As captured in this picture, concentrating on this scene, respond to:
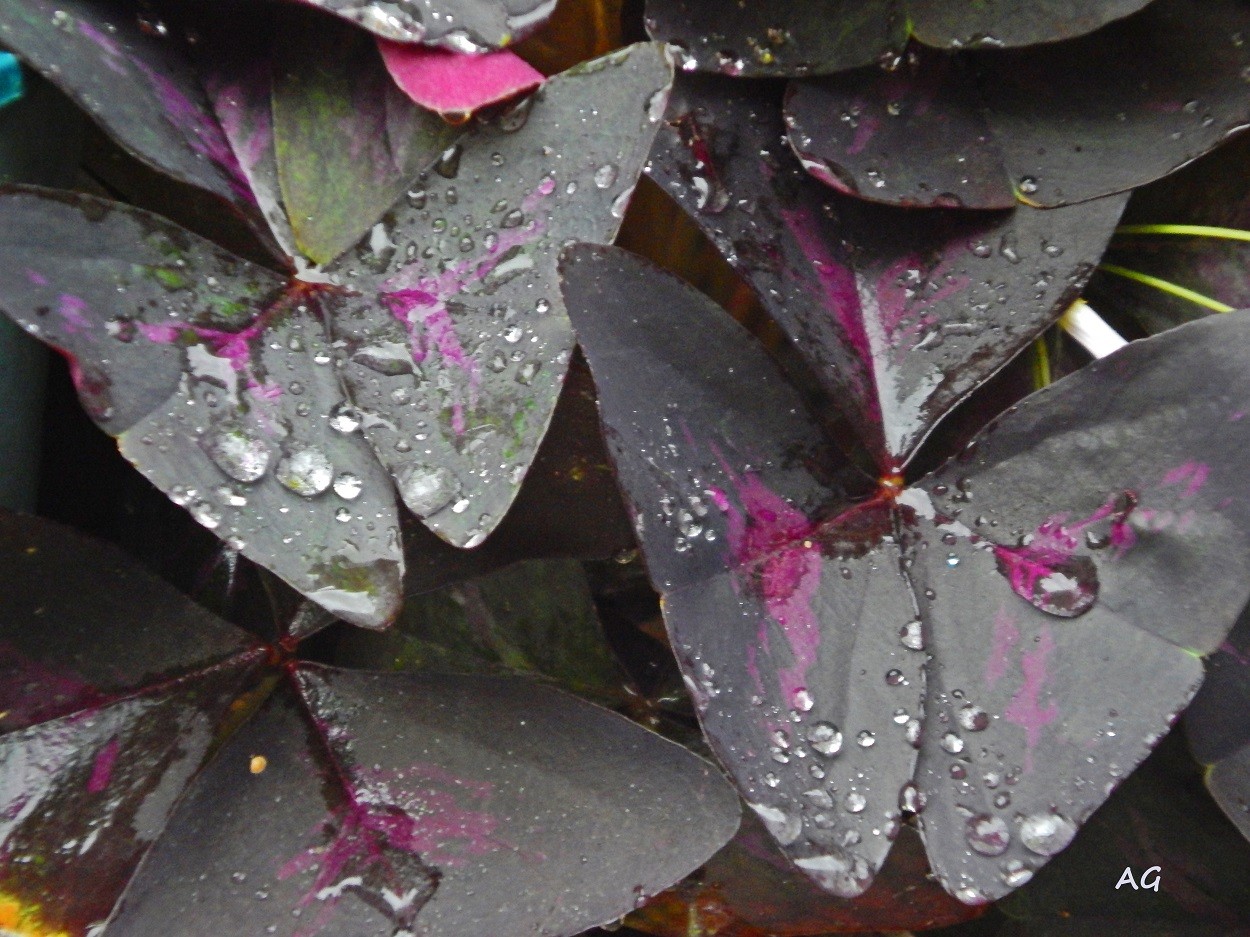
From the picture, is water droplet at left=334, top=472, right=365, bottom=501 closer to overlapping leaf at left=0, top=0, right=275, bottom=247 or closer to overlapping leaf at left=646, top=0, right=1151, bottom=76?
overlapping leaf at left=0, top=0, right=275, bottom=247

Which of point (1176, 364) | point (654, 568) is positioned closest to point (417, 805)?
point (654, 568)

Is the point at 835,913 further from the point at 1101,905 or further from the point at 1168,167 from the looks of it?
→ the point at 1168,167

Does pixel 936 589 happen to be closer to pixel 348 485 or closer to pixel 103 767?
pixel 348 485

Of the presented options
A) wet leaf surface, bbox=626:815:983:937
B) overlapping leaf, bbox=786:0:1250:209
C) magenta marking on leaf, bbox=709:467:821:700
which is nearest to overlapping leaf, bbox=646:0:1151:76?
overlapping leaf, bbox=786:0:1250:209

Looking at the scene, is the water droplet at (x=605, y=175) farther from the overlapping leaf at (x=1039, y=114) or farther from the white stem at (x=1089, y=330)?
the white stem at (x=1089, y=330)

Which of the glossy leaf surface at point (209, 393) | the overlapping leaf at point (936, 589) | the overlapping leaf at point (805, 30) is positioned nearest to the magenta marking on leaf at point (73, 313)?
the glossy leaf surface at point (209, 393)

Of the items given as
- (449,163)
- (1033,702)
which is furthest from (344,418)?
(1033,702)
